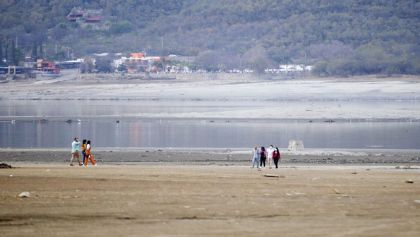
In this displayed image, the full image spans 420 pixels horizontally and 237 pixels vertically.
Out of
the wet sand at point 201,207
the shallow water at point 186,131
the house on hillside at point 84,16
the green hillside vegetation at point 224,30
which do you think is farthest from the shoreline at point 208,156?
the house on hillside at point 84,16

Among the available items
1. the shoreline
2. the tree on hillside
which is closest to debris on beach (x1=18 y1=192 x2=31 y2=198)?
the shoreline

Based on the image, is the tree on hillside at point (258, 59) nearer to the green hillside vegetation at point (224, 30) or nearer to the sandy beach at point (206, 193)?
the green hillside vegetation at point (224, 30)

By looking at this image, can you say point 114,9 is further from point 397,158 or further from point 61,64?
point 397,158

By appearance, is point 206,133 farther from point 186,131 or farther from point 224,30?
point 224,30

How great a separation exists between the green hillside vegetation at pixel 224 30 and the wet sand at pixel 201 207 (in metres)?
100

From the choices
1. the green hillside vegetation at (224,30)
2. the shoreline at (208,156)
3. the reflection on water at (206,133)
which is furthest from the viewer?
the green hillside vegetation at (224,30)

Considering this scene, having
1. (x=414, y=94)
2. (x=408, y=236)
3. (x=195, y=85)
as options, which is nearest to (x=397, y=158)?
(x=408, y=236)

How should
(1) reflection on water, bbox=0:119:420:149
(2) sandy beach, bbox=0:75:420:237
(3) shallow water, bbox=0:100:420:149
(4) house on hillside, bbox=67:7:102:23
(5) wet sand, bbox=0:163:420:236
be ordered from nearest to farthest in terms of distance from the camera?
(5) wet sand, bbox=0:163:420:236
(2) sandy beach, bbox=0:75:420:237
(1) reflection on water, bbox=0:119:420:149
(3) shallow water, bbox=0:100:420:149
(4) house on hillside, bbox=67:7:102:23

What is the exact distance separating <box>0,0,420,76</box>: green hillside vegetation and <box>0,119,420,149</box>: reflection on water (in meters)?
69.0

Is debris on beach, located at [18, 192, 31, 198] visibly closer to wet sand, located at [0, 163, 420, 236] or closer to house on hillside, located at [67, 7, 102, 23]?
wet sand, located at [0, 163, 420, 236]

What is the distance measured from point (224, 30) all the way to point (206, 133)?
109 m

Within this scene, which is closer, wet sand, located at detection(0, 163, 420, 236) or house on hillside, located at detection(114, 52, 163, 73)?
wet sand, located at detection(0, 163, 420, 236)

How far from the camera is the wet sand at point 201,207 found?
490 inches

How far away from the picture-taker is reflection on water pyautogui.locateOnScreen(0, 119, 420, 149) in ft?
126
